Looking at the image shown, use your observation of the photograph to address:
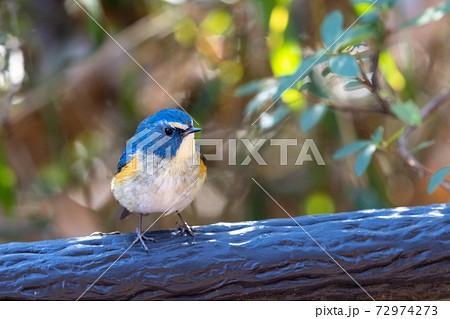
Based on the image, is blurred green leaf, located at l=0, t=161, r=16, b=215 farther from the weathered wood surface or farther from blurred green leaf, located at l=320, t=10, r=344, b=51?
blurred green leaf, located at l=320, t=10, r=344, b=51

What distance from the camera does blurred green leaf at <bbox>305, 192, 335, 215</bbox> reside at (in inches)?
121

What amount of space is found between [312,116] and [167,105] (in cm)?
147

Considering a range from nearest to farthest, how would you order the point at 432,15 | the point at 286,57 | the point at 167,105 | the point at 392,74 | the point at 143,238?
the point at 143,238, the point at 432,15, the point at 286,57, the point at 392,74, the point at 167,105

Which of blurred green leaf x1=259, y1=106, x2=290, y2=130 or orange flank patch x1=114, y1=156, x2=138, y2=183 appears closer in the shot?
orange flank patch x1=114, y1=156, x2=138, y2=183

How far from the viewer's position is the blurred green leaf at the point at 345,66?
1770 millimetres

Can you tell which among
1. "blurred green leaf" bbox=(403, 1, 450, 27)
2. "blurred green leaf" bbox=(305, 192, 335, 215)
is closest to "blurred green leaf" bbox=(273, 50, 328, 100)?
"blurred green leaf" bbox=(403, 1, 450, 27)

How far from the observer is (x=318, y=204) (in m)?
3.12

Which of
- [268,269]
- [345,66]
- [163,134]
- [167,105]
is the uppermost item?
[167,105]

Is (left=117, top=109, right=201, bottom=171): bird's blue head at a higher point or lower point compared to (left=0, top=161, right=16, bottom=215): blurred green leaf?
higher

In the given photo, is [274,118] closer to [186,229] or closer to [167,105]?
[186,229]

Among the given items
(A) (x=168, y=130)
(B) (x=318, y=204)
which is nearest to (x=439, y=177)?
(A) (x=168, y=130)

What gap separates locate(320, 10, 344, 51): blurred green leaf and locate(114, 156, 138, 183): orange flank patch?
0.80 metres

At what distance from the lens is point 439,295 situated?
59.2 inches

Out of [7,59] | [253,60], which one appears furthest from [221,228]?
[7,59]
